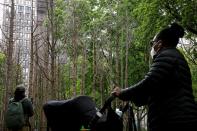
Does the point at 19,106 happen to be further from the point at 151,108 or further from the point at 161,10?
the point at 161,10

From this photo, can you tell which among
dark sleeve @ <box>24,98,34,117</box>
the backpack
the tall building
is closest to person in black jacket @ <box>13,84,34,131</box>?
dark sleeve @ <box>24,98,34,117</box>

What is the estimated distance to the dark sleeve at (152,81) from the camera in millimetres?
3969

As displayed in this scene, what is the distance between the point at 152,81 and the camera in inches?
156

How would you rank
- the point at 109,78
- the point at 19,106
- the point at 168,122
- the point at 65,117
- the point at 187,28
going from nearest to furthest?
the point at 168,122
the point at 65,117
the point at 19,106
the point at 187,28
the point at 109,78

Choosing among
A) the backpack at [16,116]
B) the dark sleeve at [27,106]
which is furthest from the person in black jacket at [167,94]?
the dark sleeve at [27,106]

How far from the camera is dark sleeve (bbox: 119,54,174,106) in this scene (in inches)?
156

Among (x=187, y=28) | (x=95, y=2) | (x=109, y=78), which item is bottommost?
(x=109, y=78)

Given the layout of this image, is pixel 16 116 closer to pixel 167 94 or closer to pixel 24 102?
pixel 24 102

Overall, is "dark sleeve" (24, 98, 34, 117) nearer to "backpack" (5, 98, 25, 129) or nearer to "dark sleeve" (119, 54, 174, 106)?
"backpack" (5, 98, 25, 129)

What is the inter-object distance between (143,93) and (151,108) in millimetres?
166

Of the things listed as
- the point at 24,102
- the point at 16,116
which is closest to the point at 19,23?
the point at 24,102

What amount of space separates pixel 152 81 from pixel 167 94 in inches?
7.9

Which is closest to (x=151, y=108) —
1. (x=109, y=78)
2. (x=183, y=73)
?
(x=183, y=73)

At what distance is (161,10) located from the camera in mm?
19141
